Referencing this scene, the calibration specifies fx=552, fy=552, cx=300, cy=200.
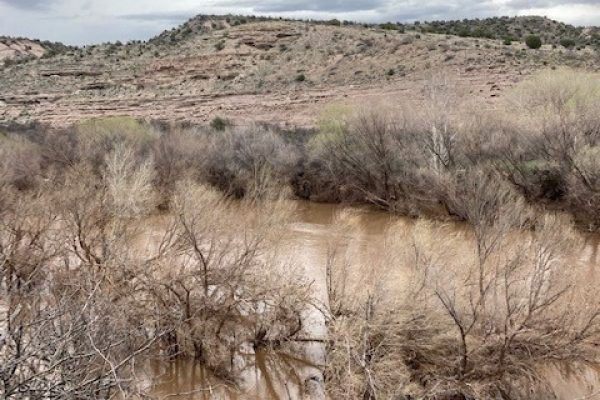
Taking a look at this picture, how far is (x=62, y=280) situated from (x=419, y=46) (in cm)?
3455

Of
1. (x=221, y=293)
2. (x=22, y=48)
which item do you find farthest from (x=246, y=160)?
(x=22, y=48)

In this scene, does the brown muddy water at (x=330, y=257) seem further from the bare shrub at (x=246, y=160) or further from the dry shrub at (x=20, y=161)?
the dry shrub at (x=20, y=161)

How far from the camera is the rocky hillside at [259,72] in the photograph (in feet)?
118

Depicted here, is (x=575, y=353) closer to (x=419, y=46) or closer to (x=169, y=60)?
(x=419, y=46)

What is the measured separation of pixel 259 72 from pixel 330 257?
3568 cm

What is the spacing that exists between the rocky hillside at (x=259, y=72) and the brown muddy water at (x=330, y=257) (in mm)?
10812

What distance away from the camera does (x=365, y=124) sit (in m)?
24.7

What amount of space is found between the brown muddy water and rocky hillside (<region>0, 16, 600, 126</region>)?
10812 millimetres

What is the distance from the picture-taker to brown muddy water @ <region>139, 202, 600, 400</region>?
1152 centimetres

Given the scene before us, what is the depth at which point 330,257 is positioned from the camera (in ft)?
43.8

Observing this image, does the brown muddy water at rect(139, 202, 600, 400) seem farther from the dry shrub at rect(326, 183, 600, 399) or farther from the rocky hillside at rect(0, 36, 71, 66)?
the rocky hillside at rect(0, 36, 71, 66)

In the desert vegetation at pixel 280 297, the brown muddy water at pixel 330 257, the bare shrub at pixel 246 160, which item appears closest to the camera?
the desert vegetation at pixel 280 297

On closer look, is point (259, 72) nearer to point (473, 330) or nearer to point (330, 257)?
point (330, 257)

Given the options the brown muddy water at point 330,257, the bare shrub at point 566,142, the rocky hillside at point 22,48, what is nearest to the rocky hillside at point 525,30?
the bare shrub at point 566,142
